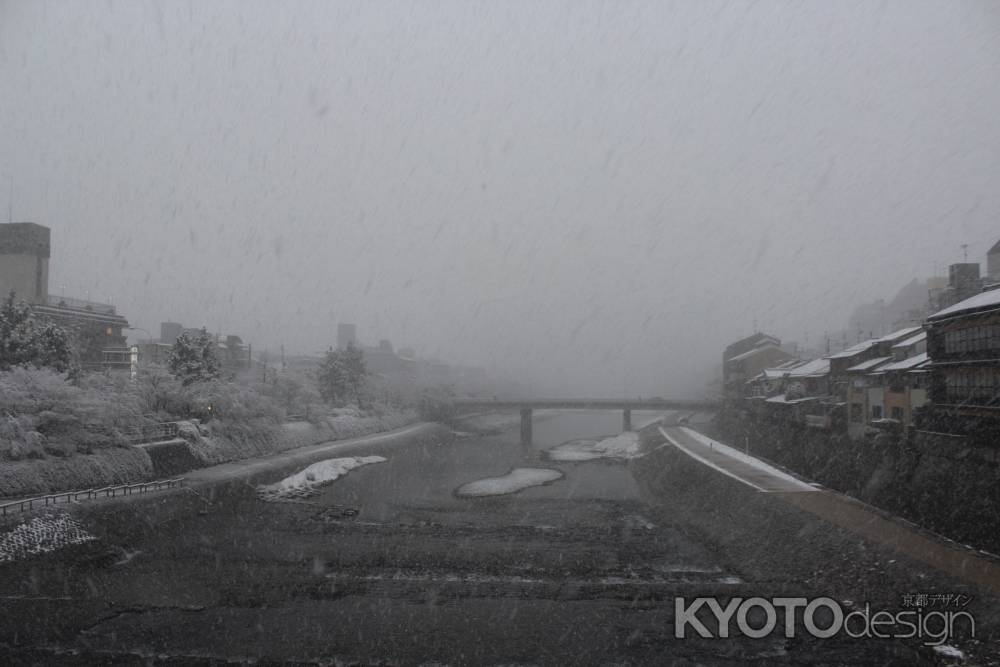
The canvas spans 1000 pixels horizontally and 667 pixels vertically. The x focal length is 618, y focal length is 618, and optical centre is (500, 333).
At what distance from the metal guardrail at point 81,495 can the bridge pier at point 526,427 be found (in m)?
35.2

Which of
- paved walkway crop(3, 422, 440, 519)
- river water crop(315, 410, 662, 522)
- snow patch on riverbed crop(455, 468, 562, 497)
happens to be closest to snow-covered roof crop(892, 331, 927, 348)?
river water crop(315, 410, 662, 522)

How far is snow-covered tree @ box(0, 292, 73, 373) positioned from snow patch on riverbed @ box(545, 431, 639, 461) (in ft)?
95.4

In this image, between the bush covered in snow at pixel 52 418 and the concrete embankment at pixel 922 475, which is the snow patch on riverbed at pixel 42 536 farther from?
the concrete embankment at pixel 922 475

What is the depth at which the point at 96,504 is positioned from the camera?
18922 millimetres

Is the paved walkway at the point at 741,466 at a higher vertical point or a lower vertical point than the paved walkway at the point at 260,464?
higher

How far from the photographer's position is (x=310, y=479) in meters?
29.4

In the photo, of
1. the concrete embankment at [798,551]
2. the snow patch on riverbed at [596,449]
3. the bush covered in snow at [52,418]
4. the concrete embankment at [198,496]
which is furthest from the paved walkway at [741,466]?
the bush covered in snow at [52,418]

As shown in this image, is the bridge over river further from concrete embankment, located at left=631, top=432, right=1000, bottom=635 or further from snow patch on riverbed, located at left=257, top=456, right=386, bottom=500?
concrete embankment, located at left=631, top=432, right=1000, bottom=635

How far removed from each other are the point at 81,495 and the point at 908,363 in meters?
32.2

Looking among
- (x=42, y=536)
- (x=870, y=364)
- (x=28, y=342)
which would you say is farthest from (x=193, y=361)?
(x=870, y=364)

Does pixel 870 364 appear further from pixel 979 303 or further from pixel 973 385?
pixel 979 303

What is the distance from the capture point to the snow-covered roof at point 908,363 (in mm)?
26328

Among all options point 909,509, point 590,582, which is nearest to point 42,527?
point 590,582

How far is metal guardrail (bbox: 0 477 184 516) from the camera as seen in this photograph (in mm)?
16844
